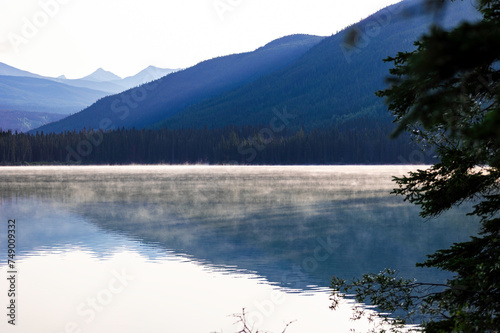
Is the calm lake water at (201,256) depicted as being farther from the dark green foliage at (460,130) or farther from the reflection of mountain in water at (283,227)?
the dark green foliage at (460,130)

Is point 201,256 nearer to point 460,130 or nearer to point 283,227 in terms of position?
point 283,227

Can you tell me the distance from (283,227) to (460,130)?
40052mm

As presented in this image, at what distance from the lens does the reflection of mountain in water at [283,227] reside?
31.2 metres

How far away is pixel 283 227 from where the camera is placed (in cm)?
4425

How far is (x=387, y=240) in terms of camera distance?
3897cm

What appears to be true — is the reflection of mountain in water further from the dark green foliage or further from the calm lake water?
the dark green foliage

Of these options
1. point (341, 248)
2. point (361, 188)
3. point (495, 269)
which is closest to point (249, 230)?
point (341, 248)

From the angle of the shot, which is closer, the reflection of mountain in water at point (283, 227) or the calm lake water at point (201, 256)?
the calm lake water at point (201, 256)

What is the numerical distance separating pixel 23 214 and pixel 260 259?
28212 mm

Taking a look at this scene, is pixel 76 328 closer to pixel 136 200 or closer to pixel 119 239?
pixel 119 239

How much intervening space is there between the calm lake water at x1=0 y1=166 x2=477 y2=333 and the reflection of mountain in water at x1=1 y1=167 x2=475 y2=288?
3.9 inches

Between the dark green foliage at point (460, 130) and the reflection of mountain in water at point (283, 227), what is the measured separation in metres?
15.6

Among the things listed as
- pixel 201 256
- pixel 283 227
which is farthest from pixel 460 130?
pixel 283 227

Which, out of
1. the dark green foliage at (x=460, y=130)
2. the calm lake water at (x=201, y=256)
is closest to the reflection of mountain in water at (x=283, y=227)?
the calm lake water at (x=201, y=256)
